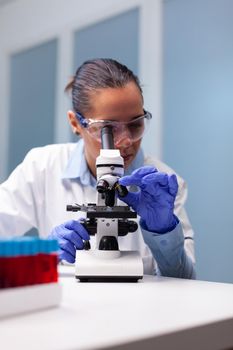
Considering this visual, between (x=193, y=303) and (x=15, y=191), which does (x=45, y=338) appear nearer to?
(x=193, y=303)

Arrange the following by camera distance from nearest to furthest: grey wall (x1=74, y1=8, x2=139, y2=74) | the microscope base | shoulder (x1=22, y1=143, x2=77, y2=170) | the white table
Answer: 1. the white table
2. the microscope base
3. shoulder (x1=22, y1=143, x2=77, y2=170)
4. grey wall (x1=74, y1=8, x2=139, y2=74)

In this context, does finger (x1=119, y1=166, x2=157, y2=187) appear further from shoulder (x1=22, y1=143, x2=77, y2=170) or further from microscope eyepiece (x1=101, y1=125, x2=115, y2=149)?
shoulder (x1=22, y1=143, x2=77, y2=170)

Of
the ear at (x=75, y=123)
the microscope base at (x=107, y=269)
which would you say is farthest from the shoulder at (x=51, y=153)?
the microscope base at (x=107, y=269)

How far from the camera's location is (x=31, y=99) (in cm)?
373

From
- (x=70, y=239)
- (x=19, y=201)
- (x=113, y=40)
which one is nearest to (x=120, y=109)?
(x=70, y=239)

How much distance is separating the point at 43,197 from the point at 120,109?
1.91ft

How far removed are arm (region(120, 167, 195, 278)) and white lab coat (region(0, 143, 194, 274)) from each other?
1.39ft

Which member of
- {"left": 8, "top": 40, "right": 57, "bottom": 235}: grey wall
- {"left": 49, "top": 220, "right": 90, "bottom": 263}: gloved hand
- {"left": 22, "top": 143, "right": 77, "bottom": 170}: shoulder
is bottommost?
{"left": 49, "top": 220, "right": 90, "bottom": 263}: gloved hand

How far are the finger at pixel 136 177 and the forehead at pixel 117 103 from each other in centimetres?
34

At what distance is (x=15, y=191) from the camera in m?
1.89

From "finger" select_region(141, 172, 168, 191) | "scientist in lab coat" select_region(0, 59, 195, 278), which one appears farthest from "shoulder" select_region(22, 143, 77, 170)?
"finger" select_region(141, 172, 168, 191)

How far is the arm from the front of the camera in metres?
1.26

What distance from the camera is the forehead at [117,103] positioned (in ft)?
5.15

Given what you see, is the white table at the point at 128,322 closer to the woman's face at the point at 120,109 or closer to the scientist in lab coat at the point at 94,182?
the scientist in lab coat at the point at 94,182
